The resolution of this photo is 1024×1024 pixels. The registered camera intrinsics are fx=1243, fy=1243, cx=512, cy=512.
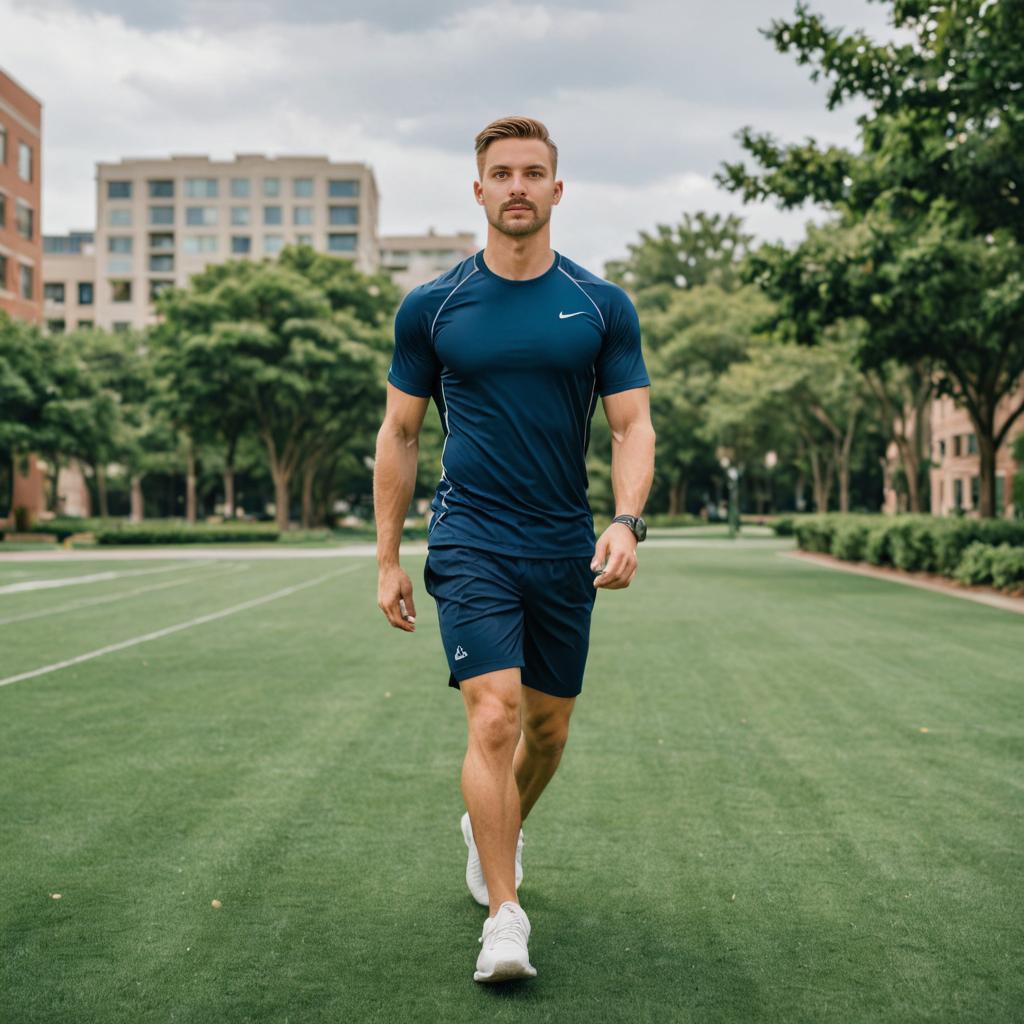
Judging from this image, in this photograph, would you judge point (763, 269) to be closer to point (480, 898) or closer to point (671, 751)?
point (671, 751)

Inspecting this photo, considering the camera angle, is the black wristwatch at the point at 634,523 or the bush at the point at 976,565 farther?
the bush at the point at 976,565

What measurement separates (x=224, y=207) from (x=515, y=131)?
4227 inches

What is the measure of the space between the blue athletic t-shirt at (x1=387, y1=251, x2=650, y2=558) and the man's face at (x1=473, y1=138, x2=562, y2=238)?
0.55ft

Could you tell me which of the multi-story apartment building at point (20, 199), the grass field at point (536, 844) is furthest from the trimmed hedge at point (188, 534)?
the grass field at point (536, 844)

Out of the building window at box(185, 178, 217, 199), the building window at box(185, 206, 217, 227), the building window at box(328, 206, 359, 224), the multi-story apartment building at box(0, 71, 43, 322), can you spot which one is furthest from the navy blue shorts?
the building window at box(185, 178, 217, 199)

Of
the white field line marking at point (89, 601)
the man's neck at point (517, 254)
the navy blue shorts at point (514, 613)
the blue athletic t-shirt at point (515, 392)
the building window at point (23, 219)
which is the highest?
the building window at point (23, 219)

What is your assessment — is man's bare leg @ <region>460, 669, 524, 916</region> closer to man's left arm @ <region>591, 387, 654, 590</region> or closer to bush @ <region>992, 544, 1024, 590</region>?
man's left arm @ <region>591, 387, 654, 590</region>

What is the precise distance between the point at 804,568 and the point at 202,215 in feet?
296

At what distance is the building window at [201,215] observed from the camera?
10525 centimetres

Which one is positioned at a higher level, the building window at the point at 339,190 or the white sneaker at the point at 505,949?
the building window at the point at 339,190

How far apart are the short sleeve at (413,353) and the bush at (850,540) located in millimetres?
22307

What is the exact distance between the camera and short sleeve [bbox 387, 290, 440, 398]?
3691 millimetres

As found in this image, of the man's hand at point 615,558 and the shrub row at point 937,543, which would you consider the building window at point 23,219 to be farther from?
the man's hand at point 615,558

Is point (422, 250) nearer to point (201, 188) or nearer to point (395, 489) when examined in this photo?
A: point (201, 188)
